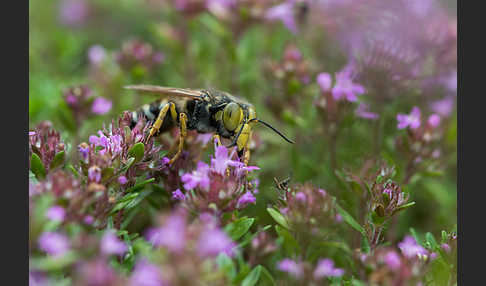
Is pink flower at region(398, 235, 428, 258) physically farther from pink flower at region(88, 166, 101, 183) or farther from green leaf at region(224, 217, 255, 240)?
pink flower at region(88, 166, 101, 183)

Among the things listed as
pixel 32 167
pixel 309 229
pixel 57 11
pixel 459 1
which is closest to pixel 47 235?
pixel 32 167

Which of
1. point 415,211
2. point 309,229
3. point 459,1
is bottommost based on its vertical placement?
point 415,211

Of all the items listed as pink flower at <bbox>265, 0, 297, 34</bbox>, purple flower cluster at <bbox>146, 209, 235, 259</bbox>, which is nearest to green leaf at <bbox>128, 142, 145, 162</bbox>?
purple flower cluster at <bbox>146, 209, 235, 259</bbox>

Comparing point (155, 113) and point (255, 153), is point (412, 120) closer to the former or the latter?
point (255, 153)

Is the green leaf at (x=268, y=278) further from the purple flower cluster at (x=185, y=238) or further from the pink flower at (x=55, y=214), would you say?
the pink flower at (x=55, y=214)

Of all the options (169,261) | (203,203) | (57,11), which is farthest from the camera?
(57,11)

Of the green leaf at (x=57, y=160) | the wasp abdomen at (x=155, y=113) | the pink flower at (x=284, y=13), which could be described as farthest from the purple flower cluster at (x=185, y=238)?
the pink flower at (x=284, y=13)

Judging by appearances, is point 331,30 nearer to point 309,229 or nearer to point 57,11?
point 309,229
